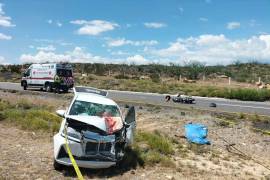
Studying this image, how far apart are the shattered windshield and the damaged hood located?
309 mm

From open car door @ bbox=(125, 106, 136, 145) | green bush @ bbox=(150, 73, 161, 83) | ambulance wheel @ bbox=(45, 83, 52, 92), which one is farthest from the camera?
green bush @ bbox=(150, 73, 161, 83)

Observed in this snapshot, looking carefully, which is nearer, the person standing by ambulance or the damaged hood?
the damaged hood

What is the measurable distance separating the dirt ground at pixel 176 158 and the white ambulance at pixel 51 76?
16.6m

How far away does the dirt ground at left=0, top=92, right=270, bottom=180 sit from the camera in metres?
9.79

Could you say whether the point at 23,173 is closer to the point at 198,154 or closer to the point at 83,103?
the point at 83,103

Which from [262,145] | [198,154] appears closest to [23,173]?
[198,154]

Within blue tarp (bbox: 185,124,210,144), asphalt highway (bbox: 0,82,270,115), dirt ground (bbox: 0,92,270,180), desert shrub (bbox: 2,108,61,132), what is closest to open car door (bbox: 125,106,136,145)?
dirt ground (bbox: 0,92,270,180)

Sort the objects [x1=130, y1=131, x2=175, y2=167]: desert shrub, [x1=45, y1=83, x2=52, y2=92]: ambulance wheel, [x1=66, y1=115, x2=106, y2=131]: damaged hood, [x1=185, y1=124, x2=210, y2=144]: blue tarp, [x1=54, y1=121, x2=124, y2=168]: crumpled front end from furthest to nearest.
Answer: [x1=45, y1=83, x2=52, y2=92]: ambulance wheel, [x1=185, y1=124, x2=210, y2=144]: blue tarp, [x1=130, y1=131, x2=175, y2=167]: desert shrub, [x1=66, y1=115, x2=106, y2=131]: damaged hood, [x1=54, y1=121, x2=124, y2=168]: crumpled front end

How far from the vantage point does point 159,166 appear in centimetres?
1110

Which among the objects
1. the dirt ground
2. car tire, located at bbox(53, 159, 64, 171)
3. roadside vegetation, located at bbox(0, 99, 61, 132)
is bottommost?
the dirt ground

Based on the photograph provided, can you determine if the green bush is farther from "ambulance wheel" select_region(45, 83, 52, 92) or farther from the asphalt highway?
the asphalt highway

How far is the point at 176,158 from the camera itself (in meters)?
12.3

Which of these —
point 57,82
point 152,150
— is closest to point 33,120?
point 152,150

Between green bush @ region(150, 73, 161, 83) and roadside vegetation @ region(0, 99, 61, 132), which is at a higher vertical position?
green bush @ region(150, 73, 161, 83)
